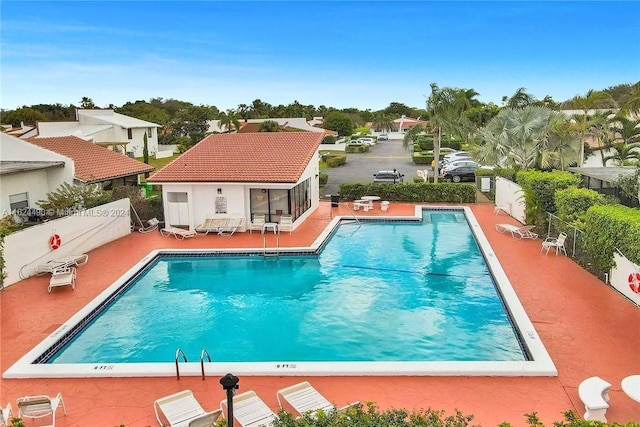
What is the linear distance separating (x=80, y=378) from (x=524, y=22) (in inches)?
891

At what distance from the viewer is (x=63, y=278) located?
15172mm

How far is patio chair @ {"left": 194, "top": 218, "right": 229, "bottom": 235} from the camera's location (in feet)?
72.4

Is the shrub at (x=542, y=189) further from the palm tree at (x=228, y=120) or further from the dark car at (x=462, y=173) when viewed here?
the palm tree at (x=228, y=120)

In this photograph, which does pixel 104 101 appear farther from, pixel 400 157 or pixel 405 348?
pixel 405 348

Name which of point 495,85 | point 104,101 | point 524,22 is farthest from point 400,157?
point 104,101

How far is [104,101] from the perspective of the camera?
9538 cm

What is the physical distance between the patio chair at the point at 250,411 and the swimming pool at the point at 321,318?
1230 millimetres

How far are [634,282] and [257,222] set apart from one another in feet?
48.2

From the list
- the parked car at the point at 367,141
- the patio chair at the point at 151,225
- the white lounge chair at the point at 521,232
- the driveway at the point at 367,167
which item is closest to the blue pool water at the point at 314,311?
the white lounge chair at the point at 521,232

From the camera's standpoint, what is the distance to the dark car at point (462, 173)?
3525 cm

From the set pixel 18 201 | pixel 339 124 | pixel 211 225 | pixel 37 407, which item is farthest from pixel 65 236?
pixel 339 124

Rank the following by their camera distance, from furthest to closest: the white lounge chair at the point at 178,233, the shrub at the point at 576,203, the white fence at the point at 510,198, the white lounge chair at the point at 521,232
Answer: the white fence at the point at 510,198, the white lounge chair at the point at 178,233, the white lounge chair at the point at 521,232, the shrub at the point at 576,203

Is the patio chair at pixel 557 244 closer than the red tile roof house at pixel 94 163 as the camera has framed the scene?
Yes

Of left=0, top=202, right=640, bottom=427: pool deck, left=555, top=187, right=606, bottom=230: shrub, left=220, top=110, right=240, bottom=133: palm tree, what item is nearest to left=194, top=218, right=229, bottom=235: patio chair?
left=0, top=202, right=640, bottom=427: pool deck
